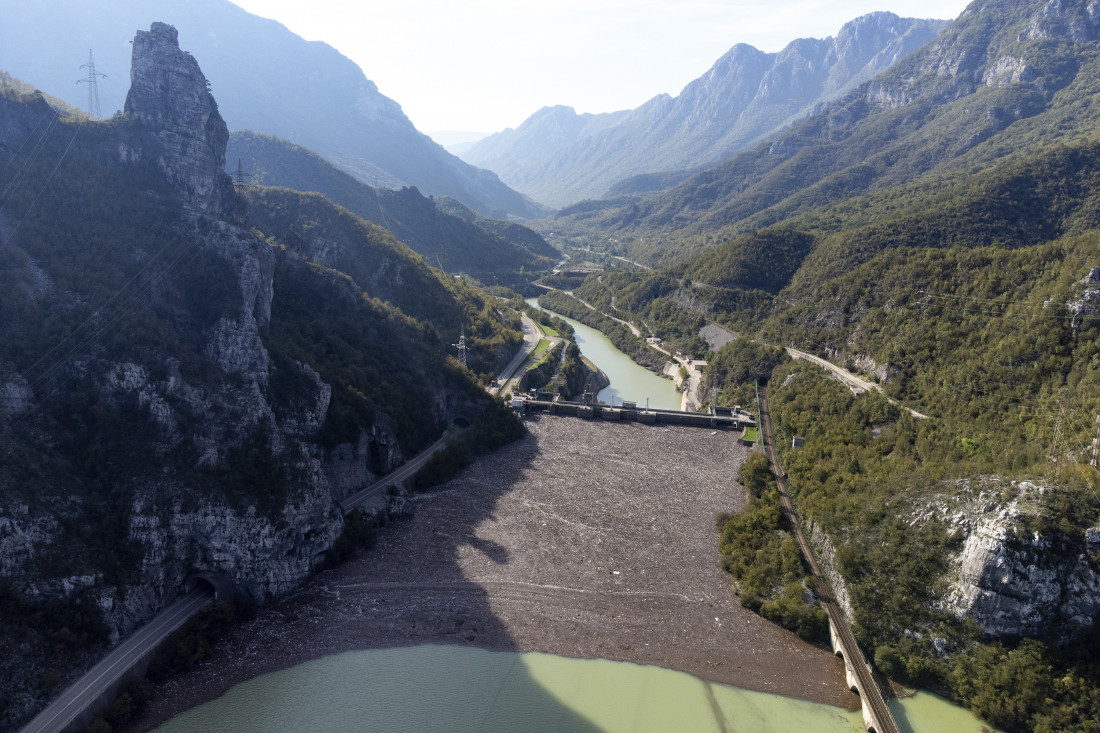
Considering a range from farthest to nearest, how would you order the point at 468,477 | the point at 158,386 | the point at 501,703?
the point at 468,477 → the point at 158,386 → the point at 501,703

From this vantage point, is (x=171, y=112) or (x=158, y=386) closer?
(x=158, y=386)

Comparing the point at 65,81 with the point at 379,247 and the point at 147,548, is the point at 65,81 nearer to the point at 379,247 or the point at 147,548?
the point at 379,247

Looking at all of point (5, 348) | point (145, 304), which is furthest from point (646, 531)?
point (5, 348)

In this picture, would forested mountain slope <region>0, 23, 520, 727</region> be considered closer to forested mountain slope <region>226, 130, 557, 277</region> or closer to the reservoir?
the reservoir

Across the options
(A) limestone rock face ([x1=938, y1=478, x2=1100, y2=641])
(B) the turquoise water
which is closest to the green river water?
(B) the turquoise water

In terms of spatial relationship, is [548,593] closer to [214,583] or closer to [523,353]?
[214,583]

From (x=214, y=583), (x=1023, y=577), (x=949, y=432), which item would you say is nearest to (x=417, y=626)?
(x=214, y=583)
